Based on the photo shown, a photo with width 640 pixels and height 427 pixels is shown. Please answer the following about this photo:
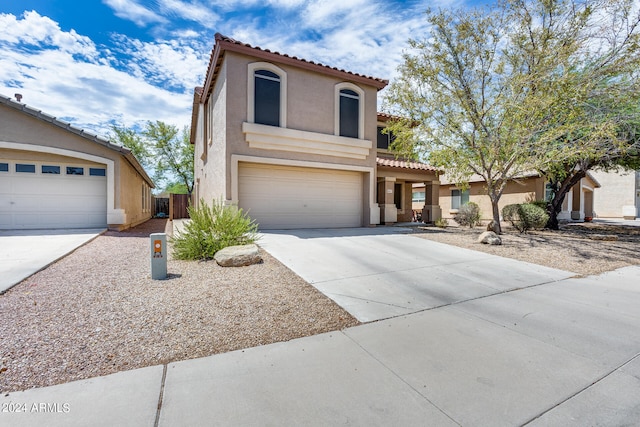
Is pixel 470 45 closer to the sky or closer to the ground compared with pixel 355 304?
closer to the sky

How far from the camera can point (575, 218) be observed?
23.1m

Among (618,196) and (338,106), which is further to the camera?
(618,196)

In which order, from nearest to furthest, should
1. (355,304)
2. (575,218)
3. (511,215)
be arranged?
(355,304)
(511,215)
(575,218)

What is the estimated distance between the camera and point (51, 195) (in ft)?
39.5

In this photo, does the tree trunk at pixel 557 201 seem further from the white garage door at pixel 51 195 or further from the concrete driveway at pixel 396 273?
the white garage door at pixel 51 195

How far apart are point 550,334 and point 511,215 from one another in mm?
12394

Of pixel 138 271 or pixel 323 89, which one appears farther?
pixel 323 89

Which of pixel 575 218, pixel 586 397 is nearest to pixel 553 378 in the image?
pixel 586 397

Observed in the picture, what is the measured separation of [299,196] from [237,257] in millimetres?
6659

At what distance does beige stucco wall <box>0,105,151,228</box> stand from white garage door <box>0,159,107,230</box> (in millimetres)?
351

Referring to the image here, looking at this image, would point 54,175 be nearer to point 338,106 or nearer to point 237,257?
point 237,257

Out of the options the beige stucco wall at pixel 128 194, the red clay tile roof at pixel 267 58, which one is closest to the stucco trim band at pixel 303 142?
the red clay tile roof at pixel 267 58

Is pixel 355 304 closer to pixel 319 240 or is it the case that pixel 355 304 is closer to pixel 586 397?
pixel 586 397

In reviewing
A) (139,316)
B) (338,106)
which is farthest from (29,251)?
(338,106)
